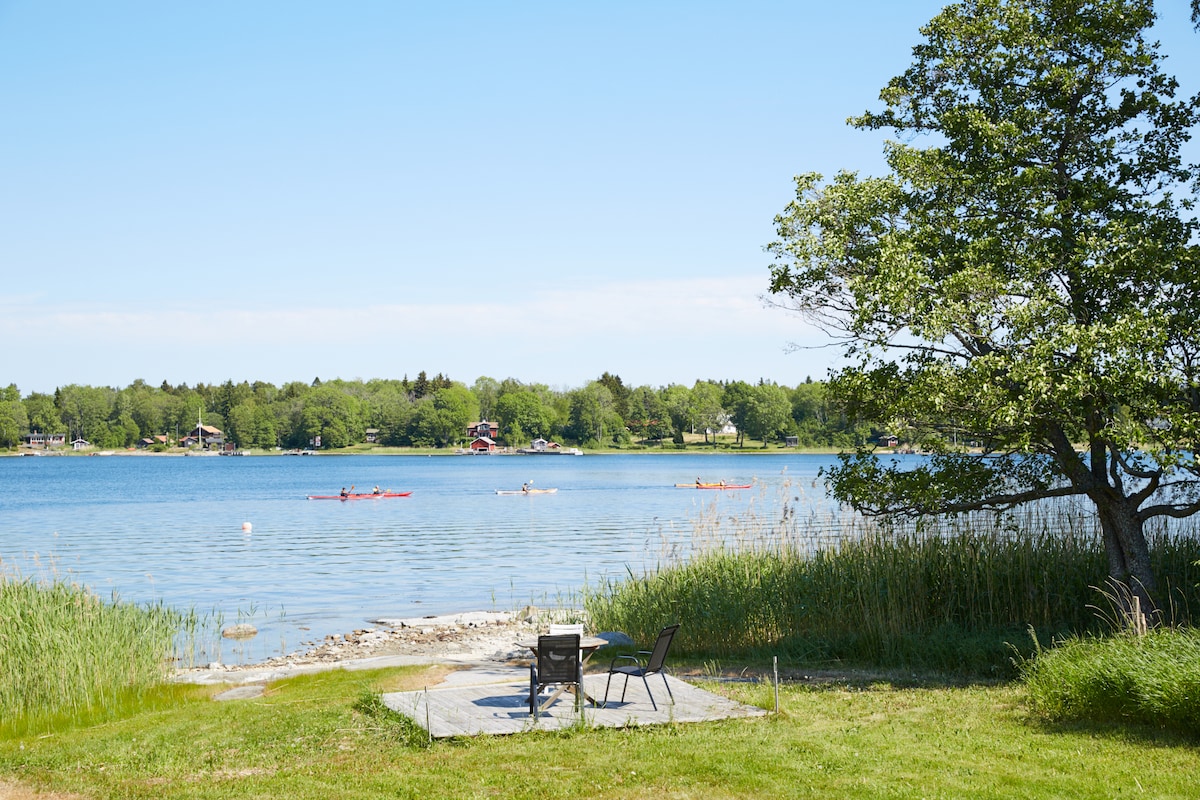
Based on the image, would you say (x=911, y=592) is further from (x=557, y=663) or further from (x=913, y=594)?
(x=557, y=663)

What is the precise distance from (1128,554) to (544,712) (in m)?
7.18

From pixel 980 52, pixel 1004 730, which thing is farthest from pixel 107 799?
pixel 980 52

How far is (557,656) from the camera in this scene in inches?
386

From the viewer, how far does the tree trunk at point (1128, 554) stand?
12125 mm

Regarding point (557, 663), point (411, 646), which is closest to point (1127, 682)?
point (557, 663)

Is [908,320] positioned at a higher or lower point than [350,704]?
higher

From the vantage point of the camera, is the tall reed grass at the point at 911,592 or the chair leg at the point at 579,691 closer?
the chair leg at the point at 579,691

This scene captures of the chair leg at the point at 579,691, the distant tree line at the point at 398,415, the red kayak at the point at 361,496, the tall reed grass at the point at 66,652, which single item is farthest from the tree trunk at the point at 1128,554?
the distant tree line at the point at 398,415

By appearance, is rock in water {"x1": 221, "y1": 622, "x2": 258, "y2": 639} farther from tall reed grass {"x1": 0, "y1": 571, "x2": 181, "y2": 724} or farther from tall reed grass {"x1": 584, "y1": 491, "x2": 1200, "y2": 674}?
tall reed grass {"x1": 584, "y1": 491, "x2": 1200, "y2": 674}

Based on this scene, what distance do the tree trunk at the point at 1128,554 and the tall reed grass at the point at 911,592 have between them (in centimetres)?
42

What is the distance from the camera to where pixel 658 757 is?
27.7 ft

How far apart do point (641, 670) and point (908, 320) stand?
5.06 metres

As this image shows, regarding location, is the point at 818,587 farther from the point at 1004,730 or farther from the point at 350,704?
the point at 350,704

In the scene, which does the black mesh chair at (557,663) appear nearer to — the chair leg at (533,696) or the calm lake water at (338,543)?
the chair leg at (533,696)
